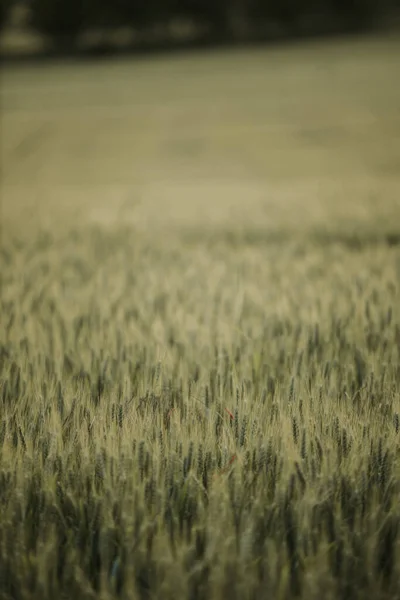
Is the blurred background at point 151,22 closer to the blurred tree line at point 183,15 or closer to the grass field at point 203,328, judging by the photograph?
the blurred tree line at point 183,15

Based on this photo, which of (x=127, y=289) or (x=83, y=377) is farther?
(x=127, y=289)

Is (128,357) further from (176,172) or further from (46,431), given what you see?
(176,172)

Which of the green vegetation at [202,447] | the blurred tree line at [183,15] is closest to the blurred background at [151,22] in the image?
the blurred tree line at [183,15]

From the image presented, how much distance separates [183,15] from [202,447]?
11.9 ft

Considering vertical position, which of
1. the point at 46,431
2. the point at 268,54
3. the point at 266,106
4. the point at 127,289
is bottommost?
the point at 127,289

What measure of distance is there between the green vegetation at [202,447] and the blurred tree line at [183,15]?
2.50 meters

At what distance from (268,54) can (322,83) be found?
408mm

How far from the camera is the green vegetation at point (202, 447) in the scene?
797 millimetres

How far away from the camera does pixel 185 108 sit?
4.15m

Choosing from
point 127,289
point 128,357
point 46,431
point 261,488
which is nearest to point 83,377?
point 128,357

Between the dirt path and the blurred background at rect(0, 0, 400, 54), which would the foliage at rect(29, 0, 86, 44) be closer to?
the blurred background at rect(0, 0, 400, 54)

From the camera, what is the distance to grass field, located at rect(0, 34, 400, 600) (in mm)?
832

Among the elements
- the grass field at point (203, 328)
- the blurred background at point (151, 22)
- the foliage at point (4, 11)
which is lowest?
the grass field at point (203, 328)

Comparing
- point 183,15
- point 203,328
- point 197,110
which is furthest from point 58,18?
point 203,328
